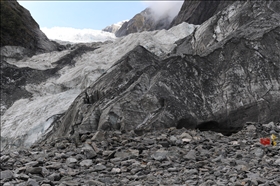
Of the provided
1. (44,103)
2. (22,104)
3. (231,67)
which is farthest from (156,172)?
(22,104)

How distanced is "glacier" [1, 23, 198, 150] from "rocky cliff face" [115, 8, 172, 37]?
9191cm

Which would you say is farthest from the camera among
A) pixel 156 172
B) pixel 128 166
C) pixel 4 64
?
pixel 4 64

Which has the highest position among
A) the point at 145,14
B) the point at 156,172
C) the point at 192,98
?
the point at 145,14

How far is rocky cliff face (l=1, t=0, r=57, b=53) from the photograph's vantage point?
4772 cm

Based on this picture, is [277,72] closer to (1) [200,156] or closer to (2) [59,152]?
(1) [200,156]

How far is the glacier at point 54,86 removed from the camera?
18156 mm

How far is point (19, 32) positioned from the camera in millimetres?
49438

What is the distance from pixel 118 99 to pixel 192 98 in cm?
248

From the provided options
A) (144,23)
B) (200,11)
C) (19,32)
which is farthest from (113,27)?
(19,32)

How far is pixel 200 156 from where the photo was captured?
8.14 meters

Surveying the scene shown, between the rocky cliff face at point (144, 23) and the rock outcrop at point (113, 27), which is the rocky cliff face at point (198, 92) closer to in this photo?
the rocky cliff face at point (144, 23)

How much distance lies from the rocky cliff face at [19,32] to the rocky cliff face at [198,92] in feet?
118

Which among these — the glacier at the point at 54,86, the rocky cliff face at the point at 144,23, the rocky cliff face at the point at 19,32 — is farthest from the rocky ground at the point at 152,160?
the rocky cliff face at the point at 144,23

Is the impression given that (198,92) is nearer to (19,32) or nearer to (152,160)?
(152,160)
